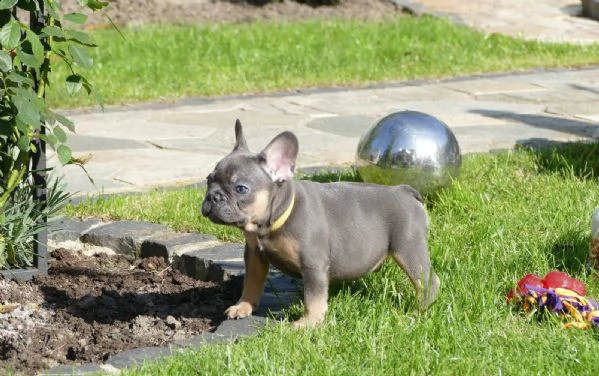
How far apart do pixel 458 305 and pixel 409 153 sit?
157cm

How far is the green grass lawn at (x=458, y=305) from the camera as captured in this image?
372 cm

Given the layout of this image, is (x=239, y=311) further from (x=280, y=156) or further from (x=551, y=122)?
(x=551, y=122)

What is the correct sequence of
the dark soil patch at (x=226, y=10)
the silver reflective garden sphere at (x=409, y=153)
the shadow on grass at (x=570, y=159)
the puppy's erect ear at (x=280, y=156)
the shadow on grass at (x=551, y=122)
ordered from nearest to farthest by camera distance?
1. the puppy's erect ear at (x=280, y=156)
2. the silver reflective garden sphere at (x=409, y=153)
3. the shadow on grass at (x=570, y=159)
4. the shadow on grass at (x=551, y=122)
5. the dark soil patch at (x=226, y=10)

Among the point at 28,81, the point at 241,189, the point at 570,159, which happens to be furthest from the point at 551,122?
the point at 28,81

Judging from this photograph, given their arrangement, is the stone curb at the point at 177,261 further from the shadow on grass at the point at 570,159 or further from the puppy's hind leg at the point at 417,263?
the shadow on grass at the point at 570,159

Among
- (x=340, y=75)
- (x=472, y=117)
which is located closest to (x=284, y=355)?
(x=472, y=117)

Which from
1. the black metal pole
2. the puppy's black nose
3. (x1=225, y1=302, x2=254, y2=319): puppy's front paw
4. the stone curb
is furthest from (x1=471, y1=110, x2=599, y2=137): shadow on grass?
the puppy's black nose

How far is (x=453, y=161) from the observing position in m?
5.89

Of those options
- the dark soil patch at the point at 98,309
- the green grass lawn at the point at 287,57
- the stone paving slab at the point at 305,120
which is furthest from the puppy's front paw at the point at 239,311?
the green grass lawn at the point at 287,57

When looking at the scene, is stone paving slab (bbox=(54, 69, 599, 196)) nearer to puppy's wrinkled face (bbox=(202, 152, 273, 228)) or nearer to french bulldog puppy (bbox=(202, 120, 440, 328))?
french bulldog puppy (bbox=(202, 120, 440, 328))

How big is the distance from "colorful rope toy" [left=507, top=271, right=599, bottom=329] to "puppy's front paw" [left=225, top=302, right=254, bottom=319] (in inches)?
40.2

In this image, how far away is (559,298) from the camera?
13.8ft

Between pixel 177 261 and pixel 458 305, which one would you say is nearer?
pixel 458 305

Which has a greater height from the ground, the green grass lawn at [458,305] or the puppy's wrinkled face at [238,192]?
the puppy's wrinkled face at [238,192]
